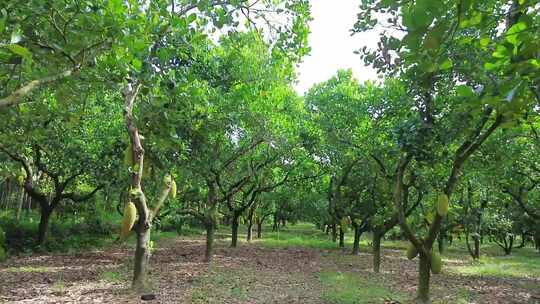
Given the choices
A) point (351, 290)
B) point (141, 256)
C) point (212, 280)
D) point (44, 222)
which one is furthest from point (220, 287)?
point (44, 222)

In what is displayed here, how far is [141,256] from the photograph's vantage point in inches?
243

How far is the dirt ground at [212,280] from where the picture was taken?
22.1 ft

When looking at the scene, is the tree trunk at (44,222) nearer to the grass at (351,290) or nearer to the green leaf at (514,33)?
the grass at (351,290)

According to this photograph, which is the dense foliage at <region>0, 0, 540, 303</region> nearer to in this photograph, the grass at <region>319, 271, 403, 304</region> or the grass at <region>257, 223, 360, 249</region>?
the grass at <region>319, 271, 403, 304</region>

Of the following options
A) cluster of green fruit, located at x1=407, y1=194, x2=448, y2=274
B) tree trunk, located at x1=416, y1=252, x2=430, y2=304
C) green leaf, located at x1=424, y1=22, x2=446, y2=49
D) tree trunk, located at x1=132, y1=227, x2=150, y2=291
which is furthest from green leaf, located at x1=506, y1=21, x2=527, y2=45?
tree trunk, located at x1=132, y1=227, x2=150, y2=291

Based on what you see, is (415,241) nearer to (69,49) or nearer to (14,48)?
(69,49)

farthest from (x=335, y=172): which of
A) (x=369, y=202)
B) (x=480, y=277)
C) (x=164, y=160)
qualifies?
(x=164, y=160)

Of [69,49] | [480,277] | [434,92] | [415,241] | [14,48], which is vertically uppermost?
[434,92]

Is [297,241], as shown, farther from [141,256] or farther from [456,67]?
[456,67]

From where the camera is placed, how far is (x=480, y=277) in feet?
37.1

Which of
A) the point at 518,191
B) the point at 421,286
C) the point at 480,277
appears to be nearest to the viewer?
the point at 421,286

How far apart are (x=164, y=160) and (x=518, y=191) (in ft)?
43.3

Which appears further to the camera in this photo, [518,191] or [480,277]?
[518,191]

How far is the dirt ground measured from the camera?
673 centimetres
